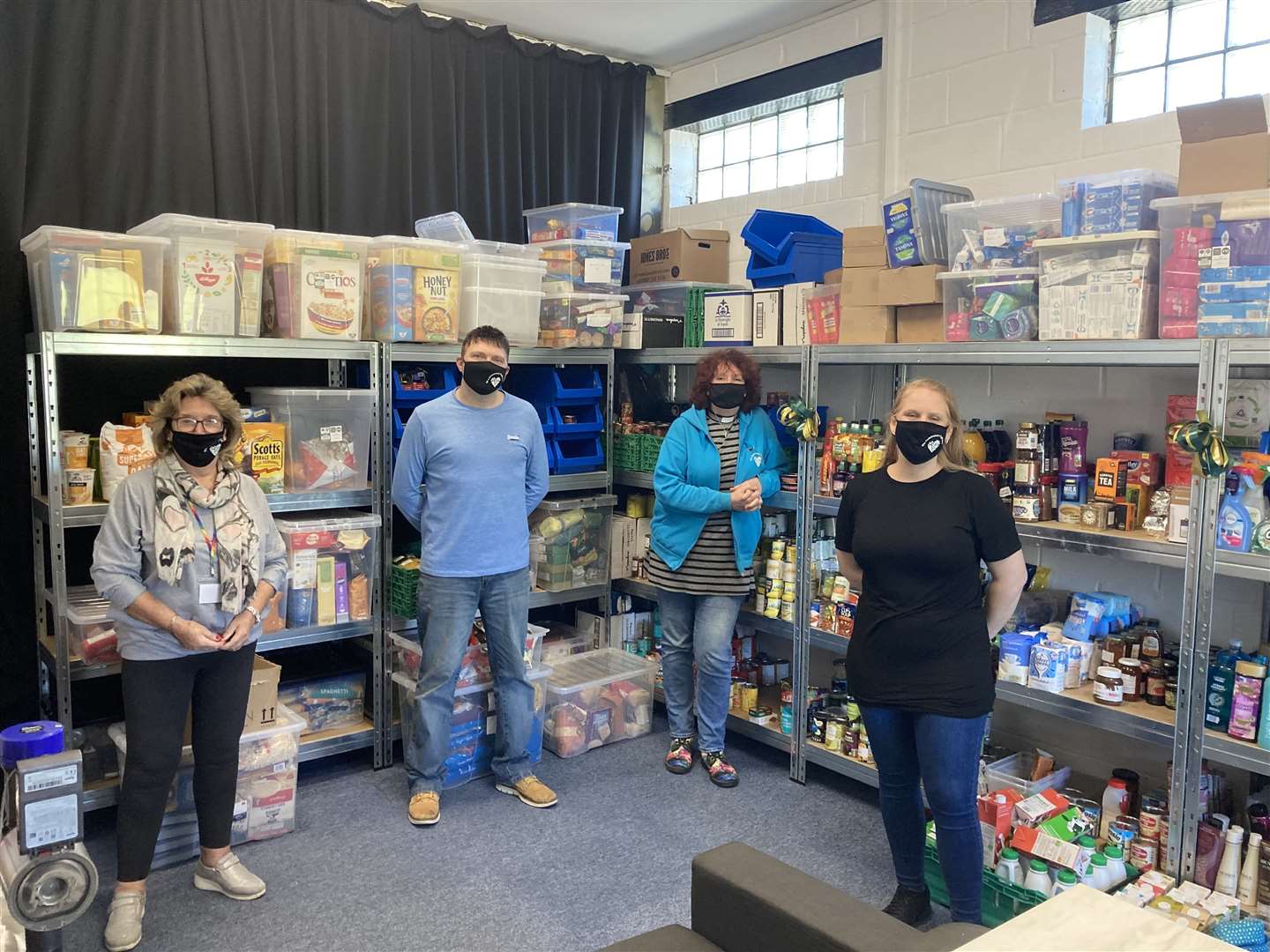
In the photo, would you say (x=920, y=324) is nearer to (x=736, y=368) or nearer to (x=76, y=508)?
(x=736, y=368)

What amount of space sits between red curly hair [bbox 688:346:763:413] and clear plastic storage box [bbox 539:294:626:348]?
2.42 ft

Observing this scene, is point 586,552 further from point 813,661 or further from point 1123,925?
point 1123,925

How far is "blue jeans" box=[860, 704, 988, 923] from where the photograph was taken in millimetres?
2693

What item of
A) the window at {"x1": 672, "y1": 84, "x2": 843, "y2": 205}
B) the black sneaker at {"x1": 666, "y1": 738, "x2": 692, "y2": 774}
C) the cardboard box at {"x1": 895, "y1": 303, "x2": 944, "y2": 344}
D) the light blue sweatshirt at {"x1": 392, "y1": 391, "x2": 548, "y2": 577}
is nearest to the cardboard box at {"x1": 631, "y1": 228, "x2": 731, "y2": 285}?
the window at {"x1": 672, "y1": 84, "x2": 843, "y2": 205}

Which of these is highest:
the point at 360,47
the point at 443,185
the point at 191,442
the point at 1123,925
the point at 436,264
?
the point at 360,47

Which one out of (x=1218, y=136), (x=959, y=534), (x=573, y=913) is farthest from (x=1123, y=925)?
(x=1218, y=136)

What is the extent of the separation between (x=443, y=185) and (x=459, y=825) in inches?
116

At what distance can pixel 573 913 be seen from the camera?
9.98ft

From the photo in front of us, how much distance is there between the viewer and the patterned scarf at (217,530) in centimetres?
285

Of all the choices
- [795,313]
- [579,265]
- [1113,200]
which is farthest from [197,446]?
[1113,200]

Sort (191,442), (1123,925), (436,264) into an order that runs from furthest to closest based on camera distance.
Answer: (436,264), (191,442), (1123,925)

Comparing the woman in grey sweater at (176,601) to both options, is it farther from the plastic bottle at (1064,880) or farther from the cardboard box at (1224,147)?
the cardboard box at (1224,147)

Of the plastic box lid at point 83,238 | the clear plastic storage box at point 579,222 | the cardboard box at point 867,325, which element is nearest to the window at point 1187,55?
the cardboard box at point 867,325

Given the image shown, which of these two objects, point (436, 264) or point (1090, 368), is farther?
point (436, 264)
